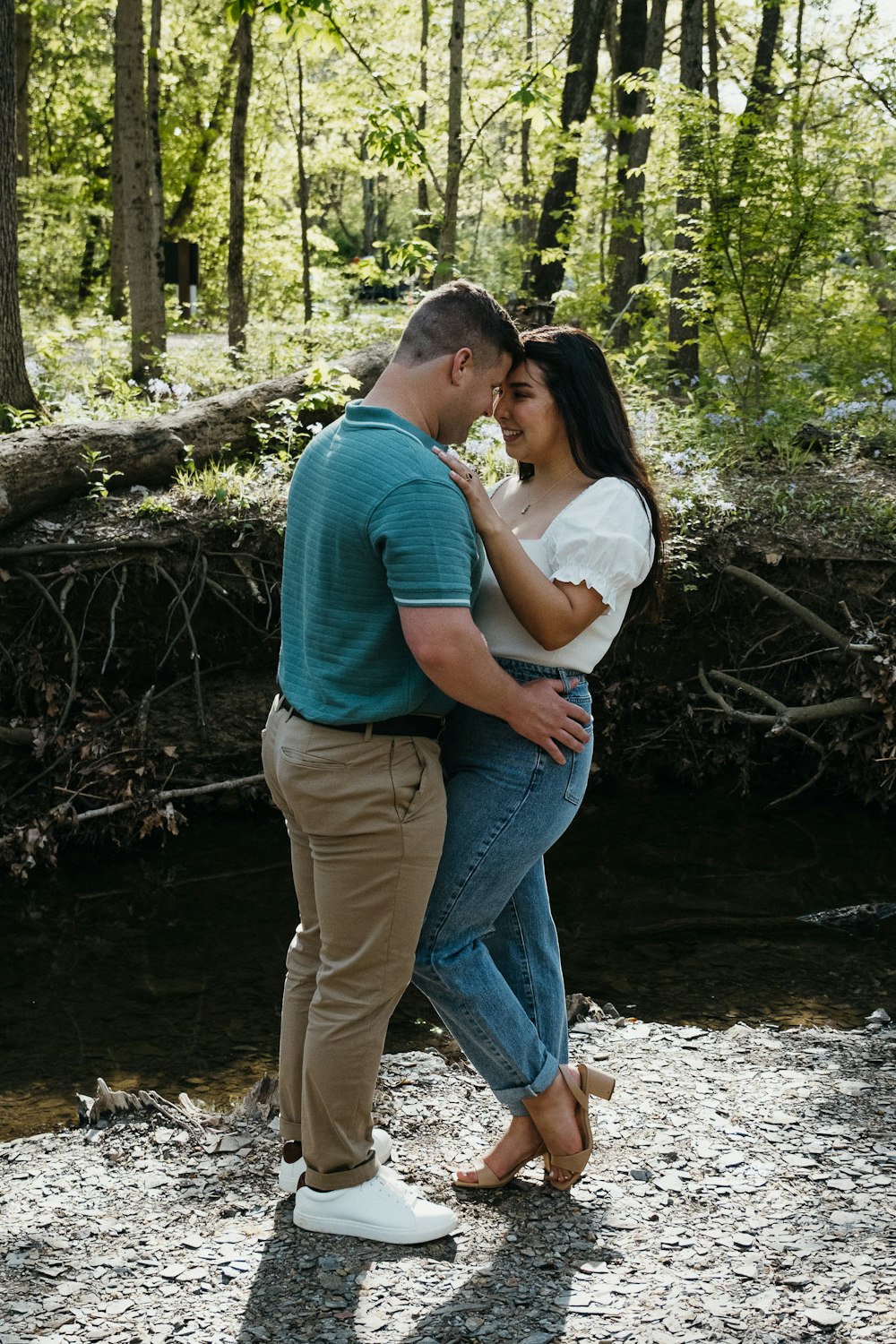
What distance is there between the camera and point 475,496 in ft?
9.54

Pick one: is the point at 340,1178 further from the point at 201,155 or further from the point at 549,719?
the point at 201,155

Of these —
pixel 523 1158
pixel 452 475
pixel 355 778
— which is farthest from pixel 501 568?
pixel 523 1158

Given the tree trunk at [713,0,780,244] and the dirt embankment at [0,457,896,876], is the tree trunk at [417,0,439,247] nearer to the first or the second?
the tree trunk at [713,0,780,244]

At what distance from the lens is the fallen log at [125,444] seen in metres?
7.78

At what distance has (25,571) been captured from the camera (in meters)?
7.59

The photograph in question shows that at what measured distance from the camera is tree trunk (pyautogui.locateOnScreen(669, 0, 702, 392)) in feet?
36.6

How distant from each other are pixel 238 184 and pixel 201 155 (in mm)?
12195

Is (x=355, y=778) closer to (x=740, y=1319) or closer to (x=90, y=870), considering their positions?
(x=740, y=1319)

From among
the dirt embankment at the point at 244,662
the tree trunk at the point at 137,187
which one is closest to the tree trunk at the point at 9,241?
the dirt embankment at the point at 244,662

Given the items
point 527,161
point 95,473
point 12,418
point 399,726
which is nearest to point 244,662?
point 95,473

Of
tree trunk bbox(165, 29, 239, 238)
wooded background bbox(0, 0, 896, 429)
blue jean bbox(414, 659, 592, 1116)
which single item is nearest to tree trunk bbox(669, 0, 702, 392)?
wooded background bbox(0, 0, 896, 429)

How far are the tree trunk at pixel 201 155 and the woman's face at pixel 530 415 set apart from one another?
20400 mm

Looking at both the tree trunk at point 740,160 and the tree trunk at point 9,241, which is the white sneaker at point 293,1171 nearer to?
the tree trunk at point 9,241

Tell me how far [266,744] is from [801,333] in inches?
412
